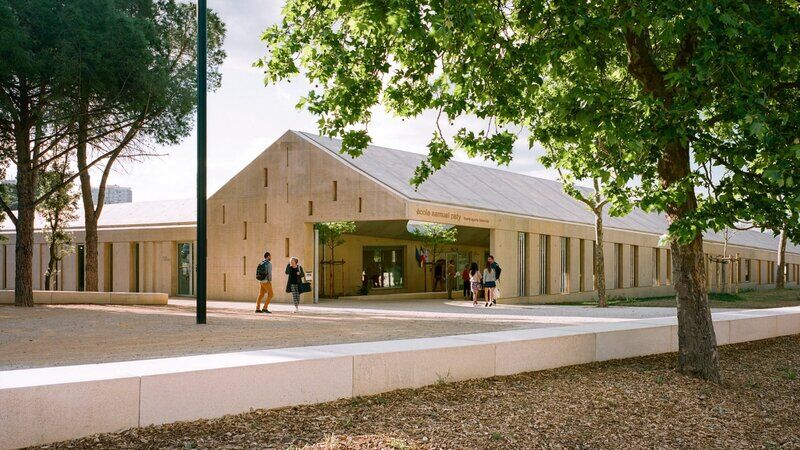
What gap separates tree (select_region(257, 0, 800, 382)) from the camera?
7949mm

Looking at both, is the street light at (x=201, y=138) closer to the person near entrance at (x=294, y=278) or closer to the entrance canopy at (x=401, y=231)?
the person near entrance at (x=294, y=278)

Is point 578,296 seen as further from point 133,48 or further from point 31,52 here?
point 31,52

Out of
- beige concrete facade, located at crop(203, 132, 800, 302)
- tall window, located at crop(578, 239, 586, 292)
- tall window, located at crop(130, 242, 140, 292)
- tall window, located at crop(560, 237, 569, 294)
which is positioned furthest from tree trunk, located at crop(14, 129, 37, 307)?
tall window, located at crop(578, 239, 586, 292)

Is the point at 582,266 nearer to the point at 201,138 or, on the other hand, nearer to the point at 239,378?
the point at 201,138

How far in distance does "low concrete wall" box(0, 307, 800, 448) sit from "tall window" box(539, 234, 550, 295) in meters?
25.0

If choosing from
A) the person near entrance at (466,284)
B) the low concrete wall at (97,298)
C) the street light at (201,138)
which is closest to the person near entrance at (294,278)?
the street light at (201,138)

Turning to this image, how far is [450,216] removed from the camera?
30672 mm

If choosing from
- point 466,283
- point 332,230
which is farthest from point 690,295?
point 466,283

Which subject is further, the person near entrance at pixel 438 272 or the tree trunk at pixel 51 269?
the person near entrance at pixel 438 272

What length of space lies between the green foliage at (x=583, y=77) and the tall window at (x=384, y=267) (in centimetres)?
3183

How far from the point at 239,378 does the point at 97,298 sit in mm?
26328

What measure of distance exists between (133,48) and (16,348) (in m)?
14.0

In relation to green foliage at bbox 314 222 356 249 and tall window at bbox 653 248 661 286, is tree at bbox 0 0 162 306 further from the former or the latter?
tall window at bbox 653 248 661 286

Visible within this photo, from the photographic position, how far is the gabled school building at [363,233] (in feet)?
104
